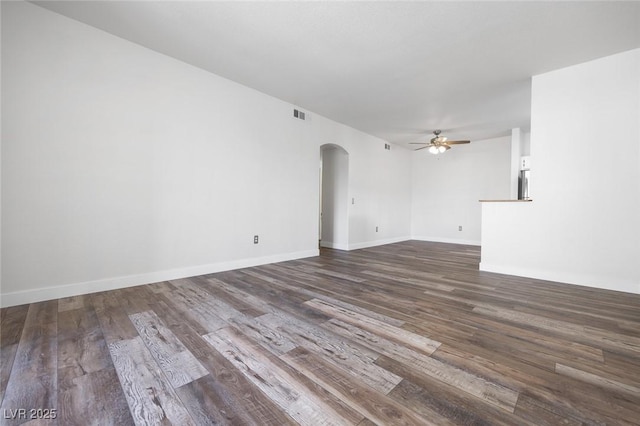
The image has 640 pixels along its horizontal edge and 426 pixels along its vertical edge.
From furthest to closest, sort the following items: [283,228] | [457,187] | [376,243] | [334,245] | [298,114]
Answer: [457,187]
[376,243]
[334,245]
[298,114]
[283,228]

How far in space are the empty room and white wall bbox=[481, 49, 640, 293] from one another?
0.07 ft

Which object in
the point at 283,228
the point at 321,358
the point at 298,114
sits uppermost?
the point at 298,114

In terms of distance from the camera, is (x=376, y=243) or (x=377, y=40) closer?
(x=377, y=40)

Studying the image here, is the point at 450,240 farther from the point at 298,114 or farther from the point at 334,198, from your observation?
the point at 298,114

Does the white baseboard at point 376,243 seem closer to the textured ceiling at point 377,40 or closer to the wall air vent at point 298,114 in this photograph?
the wall air vent at point 298,114

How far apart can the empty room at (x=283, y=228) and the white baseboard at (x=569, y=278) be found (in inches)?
1.0

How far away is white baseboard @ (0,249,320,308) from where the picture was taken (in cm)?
220

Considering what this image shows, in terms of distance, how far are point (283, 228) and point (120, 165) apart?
91.5 inches

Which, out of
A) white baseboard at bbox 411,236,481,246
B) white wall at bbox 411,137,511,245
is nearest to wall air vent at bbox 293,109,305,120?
white wall at bbox 411,137,511,245

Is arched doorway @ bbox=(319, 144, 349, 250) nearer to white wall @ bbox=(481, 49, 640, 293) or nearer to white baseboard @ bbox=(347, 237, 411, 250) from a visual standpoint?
white baseboard @ bbox=(347, 237, 411, 250)

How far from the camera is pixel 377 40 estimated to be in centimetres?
264

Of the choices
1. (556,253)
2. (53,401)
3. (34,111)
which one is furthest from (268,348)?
(556,253)

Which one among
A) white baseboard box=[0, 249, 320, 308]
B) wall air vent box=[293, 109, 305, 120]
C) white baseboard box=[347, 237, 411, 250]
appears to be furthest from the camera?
white baseboard box=[347, 237, 411, 250]

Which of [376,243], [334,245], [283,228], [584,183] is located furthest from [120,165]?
[584,183]
